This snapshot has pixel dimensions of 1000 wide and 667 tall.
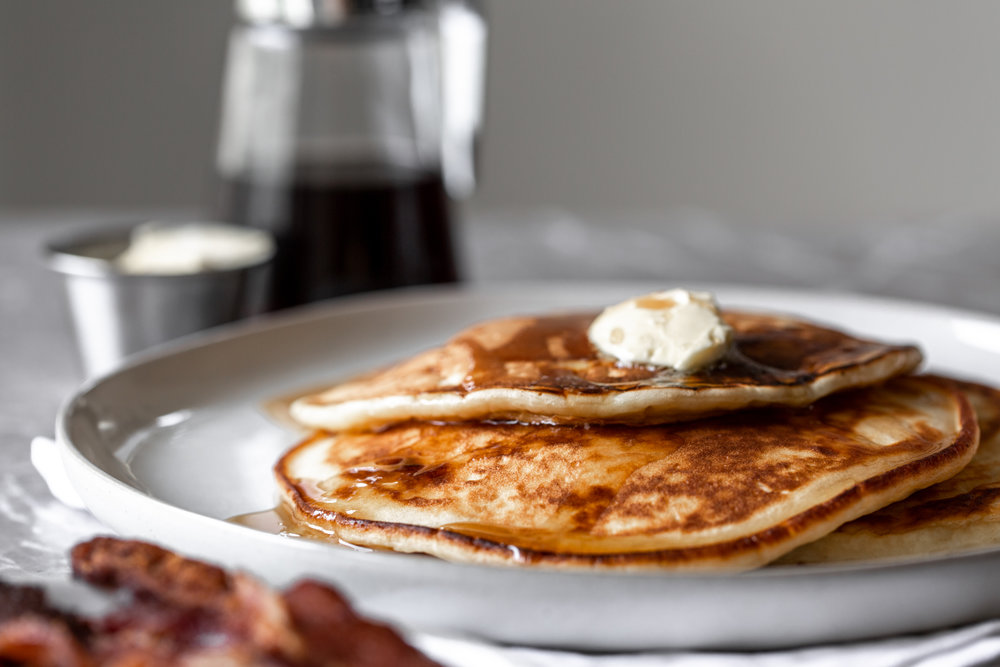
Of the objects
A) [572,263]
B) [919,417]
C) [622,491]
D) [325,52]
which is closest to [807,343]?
[919,417]

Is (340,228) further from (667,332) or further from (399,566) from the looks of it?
(399,566)

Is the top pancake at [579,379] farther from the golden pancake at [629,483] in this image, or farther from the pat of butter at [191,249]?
the pat of butter at [191,249]

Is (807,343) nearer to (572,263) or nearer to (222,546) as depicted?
(222,546)

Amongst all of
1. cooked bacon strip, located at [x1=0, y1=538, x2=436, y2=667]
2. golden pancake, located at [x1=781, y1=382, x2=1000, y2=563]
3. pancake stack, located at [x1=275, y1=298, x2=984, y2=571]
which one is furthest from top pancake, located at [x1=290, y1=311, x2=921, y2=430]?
cooked bacon strip, located at [x1=0, y1=538, x2=436, y2=667]

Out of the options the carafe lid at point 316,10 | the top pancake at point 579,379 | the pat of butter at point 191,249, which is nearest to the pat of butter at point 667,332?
the top pancake at point 579,379

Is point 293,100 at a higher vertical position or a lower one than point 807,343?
higher

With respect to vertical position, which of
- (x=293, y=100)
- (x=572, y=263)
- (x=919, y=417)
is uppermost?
(x=293, y=100)
